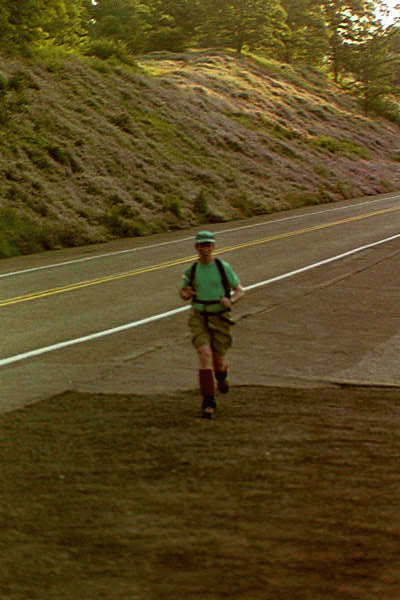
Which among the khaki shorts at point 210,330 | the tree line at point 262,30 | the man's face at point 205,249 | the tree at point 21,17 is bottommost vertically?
the khaki shorts at point 210,330

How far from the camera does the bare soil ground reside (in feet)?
18.9

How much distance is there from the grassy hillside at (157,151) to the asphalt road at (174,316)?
139 inches

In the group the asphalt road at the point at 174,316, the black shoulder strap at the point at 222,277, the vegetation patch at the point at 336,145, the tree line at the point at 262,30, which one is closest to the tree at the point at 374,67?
the tree line at the point at 262,30

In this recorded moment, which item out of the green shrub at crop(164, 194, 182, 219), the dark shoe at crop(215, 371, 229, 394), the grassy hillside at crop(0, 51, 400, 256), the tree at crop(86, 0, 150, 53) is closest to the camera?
the dark shoe at crop(215, 371, 229, 394)

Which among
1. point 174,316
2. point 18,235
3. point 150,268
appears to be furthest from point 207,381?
point 18,235

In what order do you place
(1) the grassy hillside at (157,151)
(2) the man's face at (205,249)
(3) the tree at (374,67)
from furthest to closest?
(3) the tree at (374,67) → (1) the grassy hillside at (157,151) → (2) the man's face at (205,249)

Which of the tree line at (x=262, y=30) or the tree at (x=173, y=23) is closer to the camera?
the tree line at (x=262, y=30)

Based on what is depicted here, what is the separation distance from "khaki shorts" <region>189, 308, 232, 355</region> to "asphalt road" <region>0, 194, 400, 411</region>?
4.86 ft

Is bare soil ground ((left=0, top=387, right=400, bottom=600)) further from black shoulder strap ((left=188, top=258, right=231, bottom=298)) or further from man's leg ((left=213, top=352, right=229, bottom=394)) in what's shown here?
black shoulder strap ((left=188, top=258, right=231, bottom=298))

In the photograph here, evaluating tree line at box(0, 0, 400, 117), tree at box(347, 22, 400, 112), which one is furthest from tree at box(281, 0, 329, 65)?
tree at box(347, 22, 400, 112)

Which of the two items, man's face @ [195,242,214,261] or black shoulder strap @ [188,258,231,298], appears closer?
man's face @ [195,242,214,261]

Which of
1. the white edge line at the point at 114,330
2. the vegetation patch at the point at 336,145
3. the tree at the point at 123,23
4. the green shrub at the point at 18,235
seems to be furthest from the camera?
the tree at the point at 123,23

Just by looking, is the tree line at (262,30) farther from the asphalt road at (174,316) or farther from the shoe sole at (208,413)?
the shoe sole at (208,413)

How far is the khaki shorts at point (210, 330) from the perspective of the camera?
10078mm
